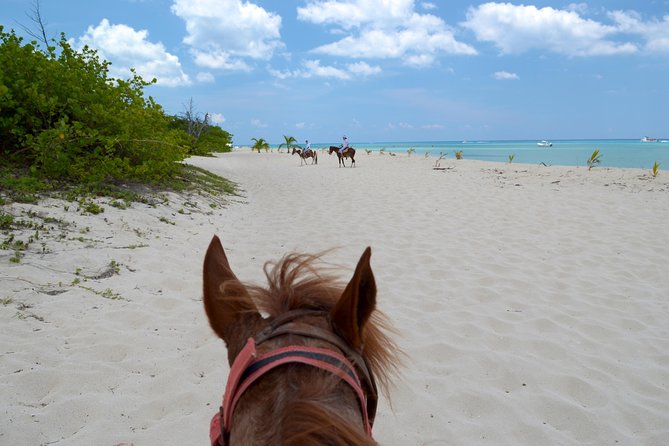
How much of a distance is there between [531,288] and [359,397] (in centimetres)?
402

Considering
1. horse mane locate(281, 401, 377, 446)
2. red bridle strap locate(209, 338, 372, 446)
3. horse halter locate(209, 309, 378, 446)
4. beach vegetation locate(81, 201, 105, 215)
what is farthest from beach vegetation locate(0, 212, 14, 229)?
horse mane locate(281, 401, 377, 446)

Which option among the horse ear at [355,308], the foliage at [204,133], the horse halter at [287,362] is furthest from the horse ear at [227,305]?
the foliage at [204,133]

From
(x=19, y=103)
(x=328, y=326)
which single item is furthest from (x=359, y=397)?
(x=19, y=103)

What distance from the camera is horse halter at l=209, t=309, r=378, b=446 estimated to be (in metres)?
0.85

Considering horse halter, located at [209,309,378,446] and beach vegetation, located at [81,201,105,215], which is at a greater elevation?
horse halter, located at [209,309,378,446]

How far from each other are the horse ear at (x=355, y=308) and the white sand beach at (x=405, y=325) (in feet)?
1.57

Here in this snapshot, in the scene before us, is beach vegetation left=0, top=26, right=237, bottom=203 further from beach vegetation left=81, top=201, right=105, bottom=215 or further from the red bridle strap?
the red bridle strap

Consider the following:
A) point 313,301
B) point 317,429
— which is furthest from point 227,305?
point 317,429

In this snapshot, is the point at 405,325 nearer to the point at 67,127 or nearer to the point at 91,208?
the point at 91,208

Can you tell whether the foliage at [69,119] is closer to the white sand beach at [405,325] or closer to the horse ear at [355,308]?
the white sand beach at [405,325]

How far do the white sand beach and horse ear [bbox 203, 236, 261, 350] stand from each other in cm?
43

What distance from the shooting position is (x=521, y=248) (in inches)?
228

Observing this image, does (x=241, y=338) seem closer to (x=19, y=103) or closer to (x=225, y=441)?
(x=225, y=441)

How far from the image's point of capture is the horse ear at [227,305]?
113 cm
